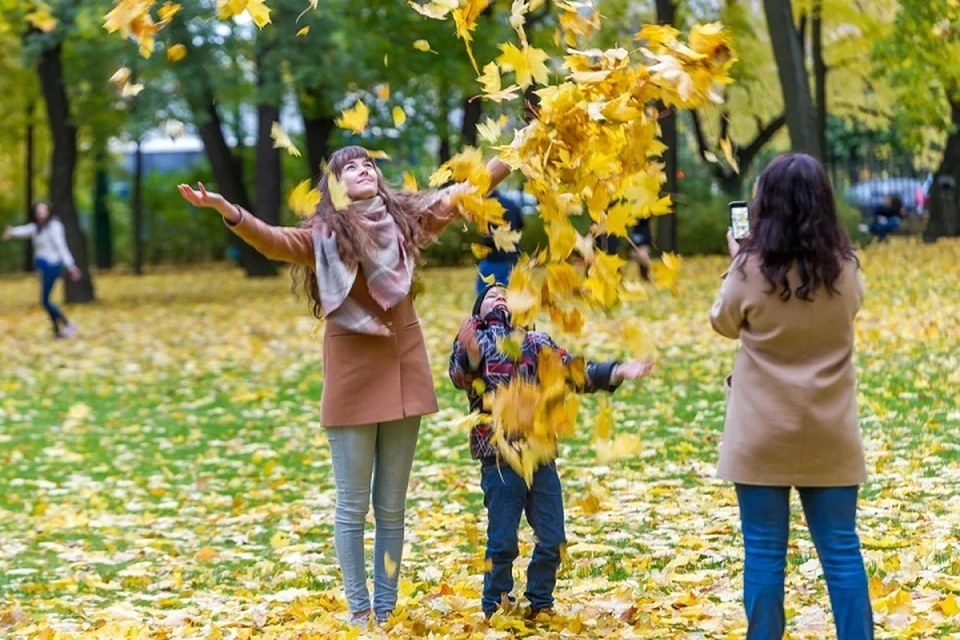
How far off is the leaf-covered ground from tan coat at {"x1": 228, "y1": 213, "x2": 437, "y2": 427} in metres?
0.31

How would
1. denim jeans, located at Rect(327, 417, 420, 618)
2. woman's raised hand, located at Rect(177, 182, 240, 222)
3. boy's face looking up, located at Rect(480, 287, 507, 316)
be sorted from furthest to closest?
denim jeans, located at Rect(327, 417, 420, 618) < boy's face looking up, located at Rect(480, 287, 507, 316) < woman's raised hand, located at Rect(177, 182, 240, 222)

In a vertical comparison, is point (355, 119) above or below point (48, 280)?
above

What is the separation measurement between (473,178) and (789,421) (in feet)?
5.03

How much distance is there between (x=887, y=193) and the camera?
124 ft

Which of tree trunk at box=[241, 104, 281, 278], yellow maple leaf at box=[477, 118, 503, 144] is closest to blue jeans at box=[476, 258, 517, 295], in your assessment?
yellow maple leaf at box=[477, 118, 503, 144]

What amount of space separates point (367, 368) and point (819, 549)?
178 cm

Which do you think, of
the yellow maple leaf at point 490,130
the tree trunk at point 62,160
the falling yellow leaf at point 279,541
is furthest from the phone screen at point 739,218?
the tree trunk at point 62,160

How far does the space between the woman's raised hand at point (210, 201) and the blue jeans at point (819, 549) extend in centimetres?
196

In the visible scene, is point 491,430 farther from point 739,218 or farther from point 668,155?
point 668,155

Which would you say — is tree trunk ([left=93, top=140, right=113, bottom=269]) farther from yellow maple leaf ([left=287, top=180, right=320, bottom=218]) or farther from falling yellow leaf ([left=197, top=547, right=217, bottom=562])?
yellow maple leaf ([left=287, top=180, right=320, bottom=218])

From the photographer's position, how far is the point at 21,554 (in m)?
8.35

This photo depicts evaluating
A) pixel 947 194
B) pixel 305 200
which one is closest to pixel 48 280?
pixel 305 200

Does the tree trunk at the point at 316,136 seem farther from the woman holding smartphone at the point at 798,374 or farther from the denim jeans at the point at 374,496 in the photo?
the woman holding smartphone at the point at 798,374

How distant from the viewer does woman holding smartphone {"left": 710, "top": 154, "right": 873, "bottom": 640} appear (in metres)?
4.61
